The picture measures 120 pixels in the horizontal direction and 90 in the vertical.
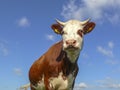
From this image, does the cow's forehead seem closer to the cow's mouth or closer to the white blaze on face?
the white blaze on face

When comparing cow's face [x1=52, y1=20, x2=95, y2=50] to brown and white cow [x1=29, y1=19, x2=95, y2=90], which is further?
brown and white cow [x1=29, y1=19, x2=95, y2=90]

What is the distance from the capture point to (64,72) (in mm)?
17969

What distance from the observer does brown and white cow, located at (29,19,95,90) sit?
57.6 ft

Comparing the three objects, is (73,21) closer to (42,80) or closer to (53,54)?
(53,54)

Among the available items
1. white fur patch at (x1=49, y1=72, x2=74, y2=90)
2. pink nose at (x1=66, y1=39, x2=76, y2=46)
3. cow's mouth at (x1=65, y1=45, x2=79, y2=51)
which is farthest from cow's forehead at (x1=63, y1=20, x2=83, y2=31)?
white fur patch at (x1=49, y1=72, x2=74, y2=90)

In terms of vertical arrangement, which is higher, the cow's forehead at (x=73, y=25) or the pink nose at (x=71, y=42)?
the cow's forehead at (x=73, y=25)

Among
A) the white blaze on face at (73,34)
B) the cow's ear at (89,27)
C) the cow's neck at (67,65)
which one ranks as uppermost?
the cow's ear at (89,27)

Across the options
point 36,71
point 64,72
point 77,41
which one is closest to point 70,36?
point 77,41

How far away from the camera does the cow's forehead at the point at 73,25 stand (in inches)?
712

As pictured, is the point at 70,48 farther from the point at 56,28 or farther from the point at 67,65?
the point at 56,28

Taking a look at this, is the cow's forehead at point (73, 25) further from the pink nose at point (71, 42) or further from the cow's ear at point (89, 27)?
the pink nose at point (71, 42)

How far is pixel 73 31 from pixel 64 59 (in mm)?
1239

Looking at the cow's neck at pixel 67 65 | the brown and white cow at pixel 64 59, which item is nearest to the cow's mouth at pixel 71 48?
the brown and white cow at pixel 64 59

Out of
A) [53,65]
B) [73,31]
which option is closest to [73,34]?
[73,31]
